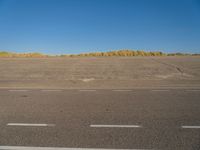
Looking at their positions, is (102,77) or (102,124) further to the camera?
(102,77)

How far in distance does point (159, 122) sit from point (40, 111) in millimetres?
3641

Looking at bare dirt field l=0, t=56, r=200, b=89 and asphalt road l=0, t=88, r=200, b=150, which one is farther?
bare dirt field l=0, t=56, r=200, b=89

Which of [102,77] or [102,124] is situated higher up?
[102,124]

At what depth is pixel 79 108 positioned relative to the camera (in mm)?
7809

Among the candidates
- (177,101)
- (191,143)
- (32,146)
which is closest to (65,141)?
(32,146)

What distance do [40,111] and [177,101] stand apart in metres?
5.03

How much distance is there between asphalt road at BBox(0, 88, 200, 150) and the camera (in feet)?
15.5

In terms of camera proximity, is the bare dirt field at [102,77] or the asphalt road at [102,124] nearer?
the asphalt road at [102,124]

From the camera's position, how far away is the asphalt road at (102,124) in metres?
4.71

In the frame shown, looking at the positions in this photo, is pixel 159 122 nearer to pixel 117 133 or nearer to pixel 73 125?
pixel 117 133

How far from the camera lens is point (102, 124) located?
595 cm

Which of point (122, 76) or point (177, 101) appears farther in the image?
point (122, 76)

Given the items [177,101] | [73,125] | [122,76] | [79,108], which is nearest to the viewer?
[73,125]

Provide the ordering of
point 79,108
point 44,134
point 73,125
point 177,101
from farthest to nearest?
point 177,101 → point 79,108 → point 73,125 → point 44,134
